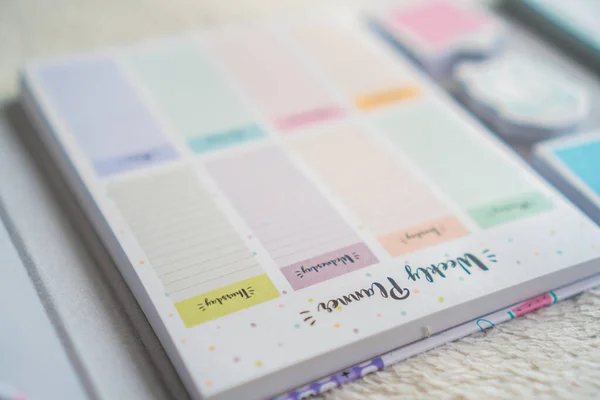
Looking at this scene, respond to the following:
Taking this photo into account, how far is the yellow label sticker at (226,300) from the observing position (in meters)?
0.48

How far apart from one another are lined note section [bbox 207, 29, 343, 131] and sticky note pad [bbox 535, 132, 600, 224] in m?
0.22

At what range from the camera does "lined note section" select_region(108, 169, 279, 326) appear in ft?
1.62

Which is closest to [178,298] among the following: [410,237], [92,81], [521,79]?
[410,237]

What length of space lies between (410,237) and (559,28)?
1.45 feet

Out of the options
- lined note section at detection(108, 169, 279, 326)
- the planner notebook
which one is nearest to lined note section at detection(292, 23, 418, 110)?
the planner notebook

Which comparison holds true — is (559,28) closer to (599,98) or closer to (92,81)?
(599,98)

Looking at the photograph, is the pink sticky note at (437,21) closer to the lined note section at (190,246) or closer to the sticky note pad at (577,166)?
the sticky note pad at (577,166)

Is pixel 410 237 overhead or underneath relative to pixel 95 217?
underneath

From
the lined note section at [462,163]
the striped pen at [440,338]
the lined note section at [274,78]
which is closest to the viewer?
the striped pen at [440,338]

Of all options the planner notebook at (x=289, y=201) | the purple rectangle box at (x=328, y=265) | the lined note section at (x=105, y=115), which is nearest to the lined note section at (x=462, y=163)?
the planner notebook at (x=289, y=201)

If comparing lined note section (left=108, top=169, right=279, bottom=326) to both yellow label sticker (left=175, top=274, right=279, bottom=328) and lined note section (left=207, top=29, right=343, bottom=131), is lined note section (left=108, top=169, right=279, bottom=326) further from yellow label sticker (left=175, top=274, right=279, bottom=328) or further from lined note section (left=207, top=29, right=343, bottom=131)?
lined note section (left=207, top=29, right=343, bottom=131)

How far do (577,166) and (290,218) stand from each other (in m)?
0.29

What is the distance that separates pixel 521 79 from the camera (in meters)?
0.73

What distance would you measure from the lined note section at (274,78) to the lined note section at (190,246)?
139 mm
